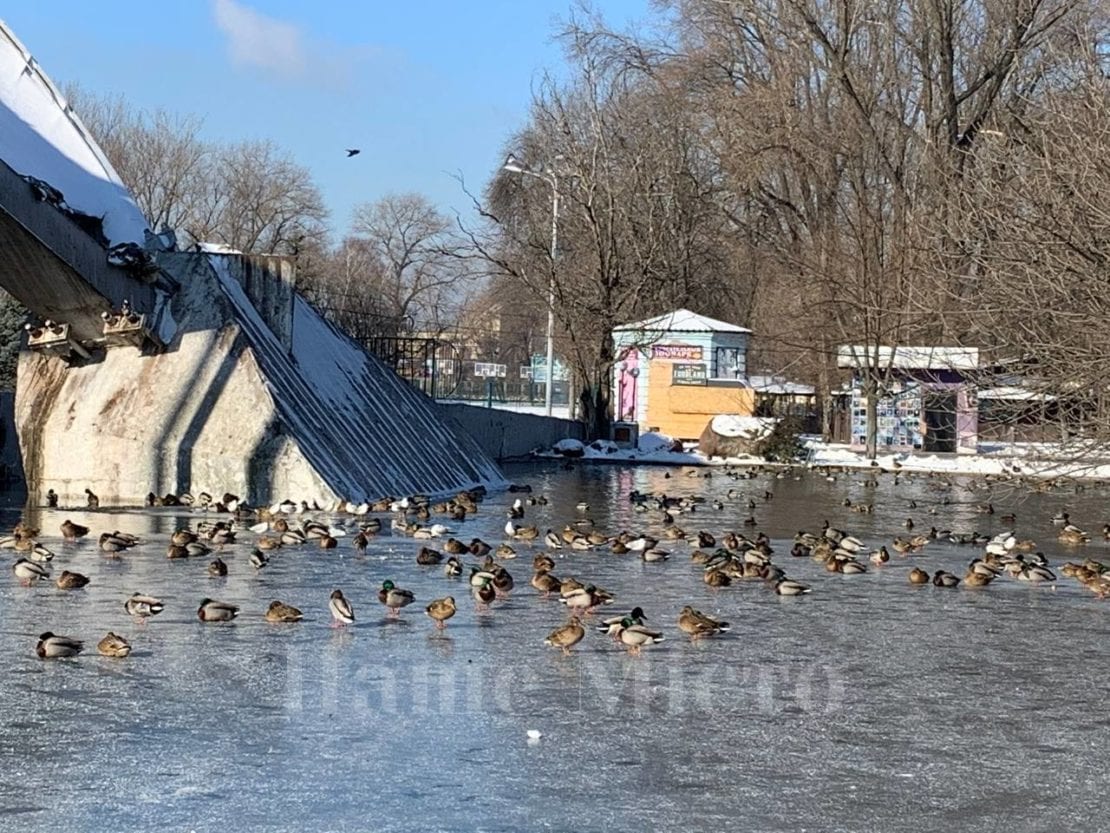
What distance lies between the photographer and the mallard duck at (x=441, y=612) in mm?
12469

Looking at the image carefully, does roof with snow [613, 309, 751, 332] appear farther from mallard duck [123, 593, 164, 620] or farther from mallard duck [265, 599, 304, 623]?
mallard duck [123, 593, 164, 620]

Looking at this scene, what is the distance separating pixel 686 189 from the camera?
177ft

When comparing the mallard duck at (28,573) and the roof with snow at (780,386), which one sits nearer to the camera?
the mallard duck at (28,573)

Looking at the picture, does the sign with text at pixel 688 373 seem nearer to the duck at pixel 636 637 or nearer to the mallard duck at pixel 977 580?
the mallard duck at pixel 977 580

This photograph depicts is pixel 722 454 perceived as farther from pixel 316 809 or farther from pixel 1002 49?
pixel 316 809

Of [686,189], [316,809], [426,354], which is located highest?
[686,189]

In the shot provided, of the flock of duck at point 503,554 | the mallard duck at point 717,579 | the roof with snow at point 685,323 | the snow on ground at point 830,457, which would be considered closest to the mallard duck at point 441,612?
the flock of duck at point 503,554

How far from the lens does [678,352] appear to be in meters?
51.4

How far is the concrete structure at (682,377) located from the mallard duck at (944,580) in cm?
3218

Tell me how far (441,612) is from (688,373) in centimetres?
3929

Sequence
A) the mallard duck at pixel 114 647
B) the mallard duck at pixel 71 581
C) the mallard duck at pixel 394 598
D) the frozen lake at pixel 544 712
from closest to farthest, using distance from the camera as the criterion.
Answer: the frozen lake at pixel 544 712 → the mallard duck at pixel 114 647 → the mallard duck at pixel 394 598 → the mallard duck at pixel 71 581

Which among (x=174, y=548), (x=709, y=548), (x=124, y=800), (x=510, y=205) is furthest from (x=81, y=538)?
(x=510, y=205)

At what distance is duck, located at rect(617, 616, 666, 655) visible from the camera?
11.7m

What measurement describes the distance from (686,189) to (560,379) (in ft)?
62.6
